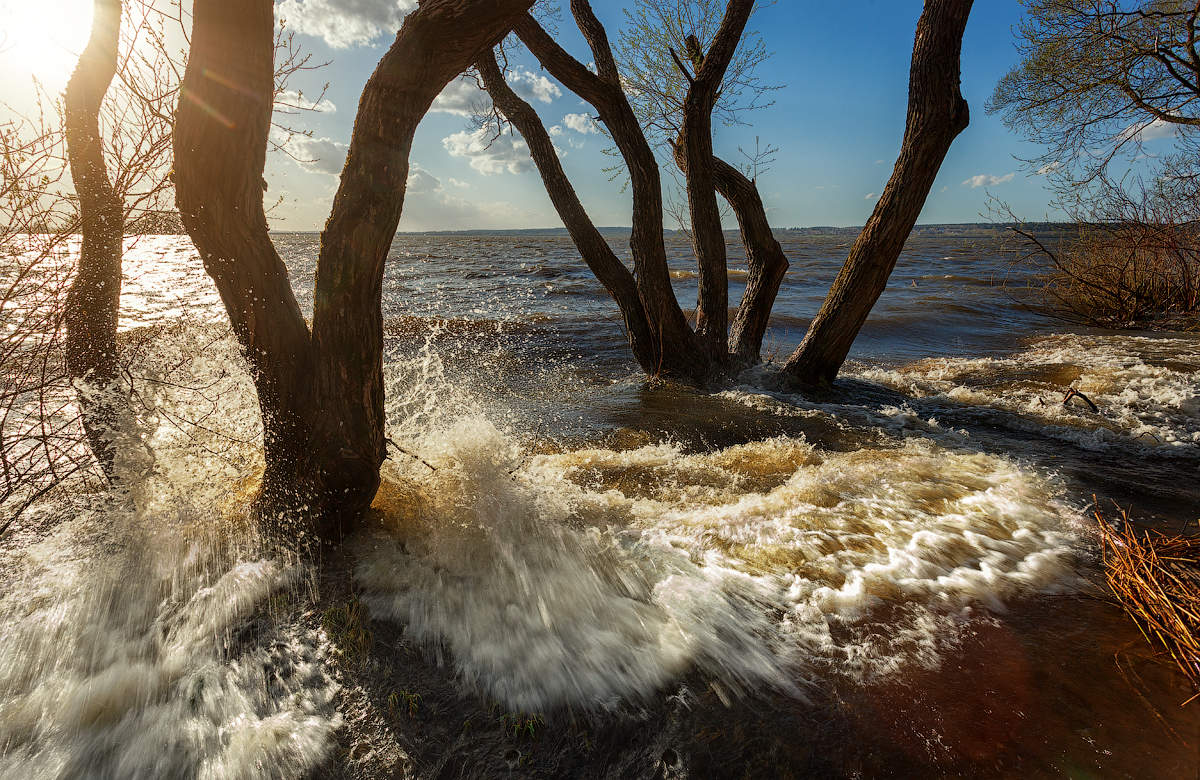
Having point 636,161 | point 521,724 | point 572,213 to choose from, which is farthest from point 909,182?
point 521,724

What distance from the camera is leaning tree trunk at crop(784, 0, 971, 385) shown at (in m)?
5.32

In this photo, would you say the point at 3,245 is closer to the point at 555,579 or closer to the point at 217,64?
the point at 217,64

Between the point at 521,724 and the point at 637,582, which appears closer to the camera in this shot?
the point at 521,724

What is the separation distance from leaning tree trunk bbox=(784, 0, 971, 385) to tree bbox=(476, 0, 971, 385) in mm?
11

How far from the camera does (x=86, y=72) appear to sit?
13.0ft

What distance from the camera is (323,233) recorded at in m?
3.05

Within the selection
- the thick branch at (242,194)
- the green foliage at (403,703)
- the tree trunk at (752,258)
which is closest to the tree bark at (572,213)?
the tree trunk at (752,258)

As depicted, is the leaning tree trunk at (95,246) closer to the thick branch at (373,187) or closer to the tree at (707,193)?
the thick branch at (373,187)

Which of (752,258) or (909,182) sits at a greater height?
(909,182)

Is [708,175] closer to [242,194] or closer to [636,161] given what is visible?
[636,161]

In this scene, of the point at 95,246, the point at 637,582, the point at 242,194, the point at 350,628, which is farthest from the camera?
the point at 95,246

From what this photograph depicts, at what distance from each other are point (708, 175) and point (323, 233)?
5.28 meters

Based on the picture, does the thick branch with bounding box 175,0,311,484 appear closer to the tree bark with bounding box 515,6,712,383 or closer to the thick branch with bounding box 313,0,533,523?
the thick branch with bounding box 313,0,533,523

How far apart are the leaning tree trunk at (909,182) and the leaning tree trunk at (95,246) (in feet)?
22.3
